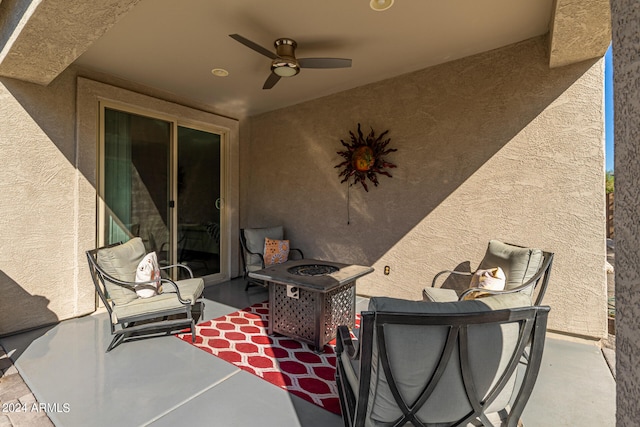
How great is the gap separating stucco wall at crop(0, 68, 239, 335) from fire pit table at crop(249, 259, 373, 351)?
2175 mm

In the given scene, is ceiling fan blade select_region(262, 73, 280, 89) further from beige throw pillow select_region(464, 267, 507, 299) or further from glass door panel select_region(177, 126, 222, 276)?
beige throw pillow select_region(464, 267, 507, 299)

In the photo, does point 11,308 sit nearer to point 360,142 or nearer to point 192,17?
point 192,17

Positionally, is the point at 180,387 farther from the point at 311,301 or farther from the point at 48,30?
the point at 48,30

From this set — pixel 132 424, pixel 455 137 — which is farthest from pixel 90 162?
pixel 455 137

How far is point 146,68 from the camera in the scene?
358cm

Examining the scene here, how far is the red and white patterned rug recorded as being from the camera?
7.13 ft

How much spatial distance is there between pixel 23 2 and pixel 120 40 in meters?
0.88

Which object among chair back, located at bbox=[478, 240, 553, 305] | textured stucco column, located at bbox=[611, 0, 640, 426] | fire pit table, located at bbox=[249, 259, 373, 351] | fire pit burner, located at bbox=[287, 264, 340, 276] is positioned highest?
textured stucco column, located at bbox=[611, 0, 640, 426]

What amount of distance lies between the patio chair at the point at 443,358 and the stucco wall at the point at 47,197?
11.7ft

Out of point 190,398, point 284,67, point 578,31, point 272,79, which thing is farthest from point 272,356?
point 578,31

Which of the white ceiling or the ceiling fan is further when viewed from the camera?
the ceiling fan

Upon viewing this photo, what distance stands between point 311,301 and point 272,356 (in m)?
0.55

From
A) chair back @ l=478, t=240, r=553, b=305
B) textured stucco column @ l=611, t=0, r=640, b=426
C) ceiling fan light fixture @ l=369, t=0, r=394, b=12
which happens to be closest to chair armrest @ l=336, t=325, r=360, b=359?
textured stucco column @ l=611, t=0, r=640, b=426

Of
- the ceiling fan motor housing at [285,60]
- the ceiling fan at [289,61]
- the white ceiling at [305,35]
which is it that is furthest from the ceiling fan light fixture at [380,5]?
the ceiling fan motor housing at [285,60]
